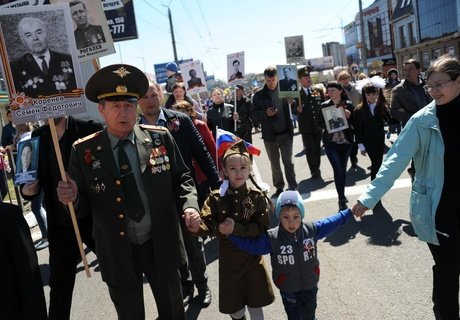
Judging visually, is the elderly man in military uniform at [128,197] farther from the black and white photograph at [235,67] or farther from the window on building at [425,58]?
the window on building at [425,58]

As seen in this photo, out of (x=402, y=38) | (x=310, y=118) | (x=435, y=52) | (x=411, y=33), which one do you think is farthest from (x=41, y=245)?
(x=402, y=38)

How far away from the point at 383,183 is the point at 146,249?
1.65m

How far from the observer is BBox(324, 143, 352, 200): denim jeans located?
6.26 m

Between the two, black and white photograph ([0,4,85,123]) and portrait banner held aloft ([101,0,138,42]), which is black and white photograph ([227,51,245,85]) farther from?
black and white photograph ([0,4,85,123])

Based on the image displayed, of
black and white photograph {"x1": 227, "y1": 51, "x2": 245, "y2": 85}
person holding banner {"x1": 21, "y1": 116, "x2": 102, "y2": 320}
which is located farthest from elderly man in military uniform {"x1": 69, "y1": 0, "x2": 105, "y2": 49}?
black and white photograph {"x1": 227, "y1": 51, "x2": 245, "y2": 85}

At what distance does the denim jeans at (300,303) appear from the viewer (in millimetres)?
Answer: 2984

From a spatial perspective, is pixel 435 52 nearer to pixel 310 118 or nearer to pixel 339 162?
pixel 310 118

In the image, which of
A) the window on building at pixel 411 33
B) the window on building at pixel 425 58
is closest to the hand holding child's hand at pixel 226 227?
the window on building at pixel 425 58

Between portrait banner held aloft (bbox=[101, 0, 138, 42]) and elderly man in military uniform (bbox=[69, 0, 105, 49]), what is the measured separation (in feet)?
17.6

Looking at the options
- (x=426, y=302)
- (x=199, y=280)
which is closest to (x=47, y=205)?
(x=199, y=280)

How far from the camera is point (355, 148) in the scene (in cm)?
901

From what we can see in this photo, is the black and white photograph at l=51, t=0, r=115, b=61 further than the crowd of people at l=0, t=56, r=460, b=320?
Yes

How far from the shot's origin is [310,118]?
8.41 m

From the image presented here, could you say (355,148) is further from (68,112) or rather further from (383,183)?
(68,112)
